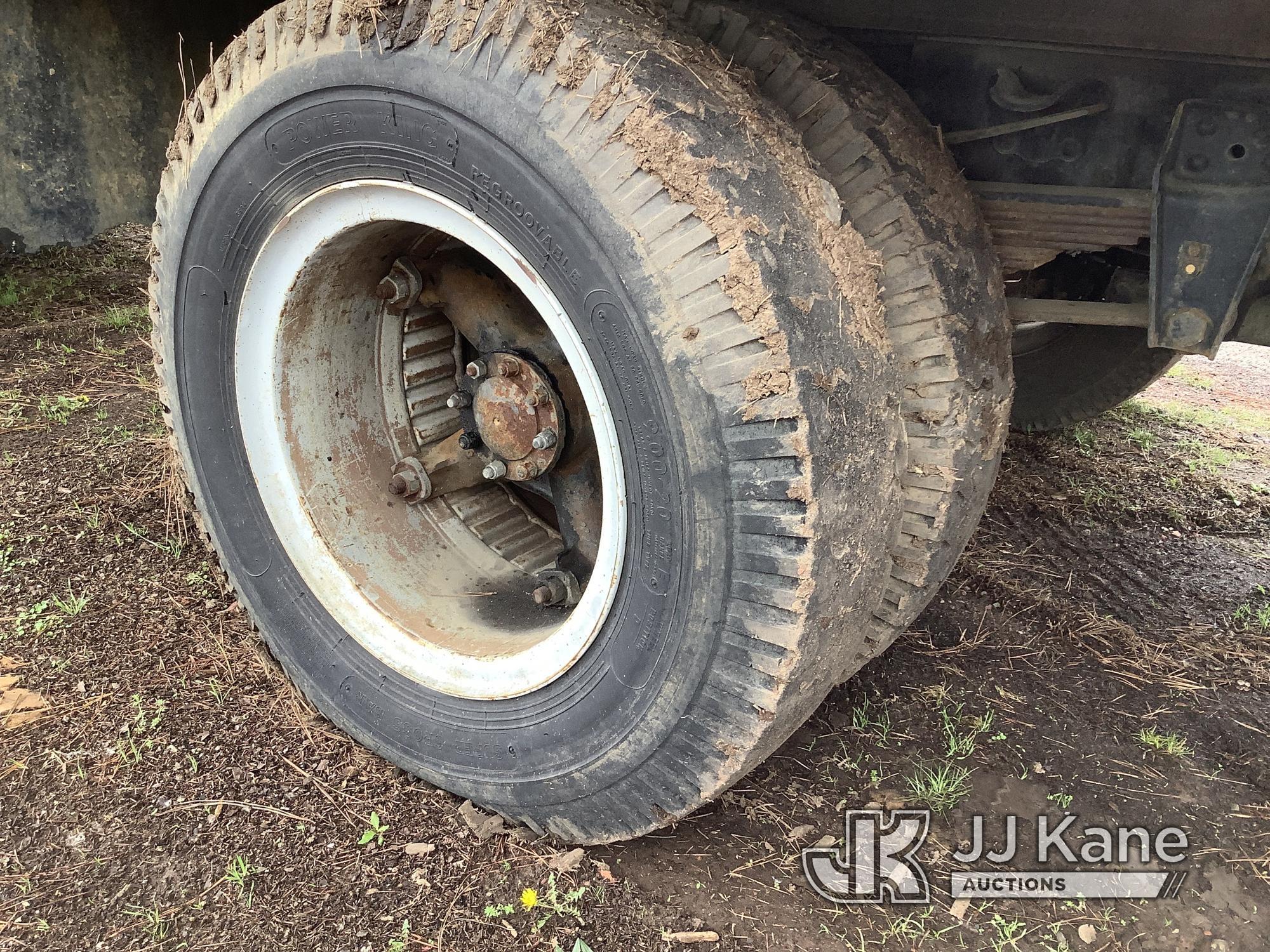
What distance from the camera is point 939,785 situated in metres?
1.98

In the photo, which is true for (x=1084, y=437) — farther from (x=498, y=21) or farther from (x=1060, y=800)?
(x=498, y=21)

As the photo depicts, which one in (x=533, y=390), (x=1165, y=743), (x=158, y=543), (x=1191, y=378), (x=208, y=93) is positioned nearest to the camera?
(x=208, y=93)

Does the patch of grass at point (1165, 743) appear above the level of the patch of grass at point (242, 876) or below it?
above

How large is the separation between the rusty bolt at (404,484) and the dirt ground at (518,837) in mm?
531

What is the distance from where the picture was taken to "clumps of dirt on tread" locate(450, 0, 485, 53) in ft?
4.71

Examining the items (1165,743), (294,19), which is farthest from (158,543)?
(1165,743)

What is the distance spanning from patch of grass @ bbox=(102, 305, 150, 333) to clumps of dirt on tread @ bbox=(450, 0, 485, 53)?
3019mm

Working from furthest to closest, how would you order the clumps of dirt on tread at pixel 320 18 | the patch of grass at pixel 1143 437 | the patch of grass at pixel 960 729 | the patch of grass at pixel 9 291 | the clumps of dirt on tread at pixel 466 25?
the patch of grass at pixel 9 291, the patch of grass at pixel 1143 437, the patch of grass at pixel 960 729, the clumps of dirt on tread at pixel 320 18, the clumps of dirt on tread at pixel 466 25

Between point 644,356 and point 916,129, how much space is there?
744 mm

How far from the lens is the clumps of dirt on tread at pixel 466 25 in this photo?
1437mm

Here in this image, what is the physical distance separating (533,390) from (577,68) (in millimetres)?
719

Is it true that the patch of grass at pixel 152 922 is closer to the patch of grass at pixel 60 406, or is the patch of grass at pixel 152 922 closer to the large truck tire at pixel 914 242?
the large truck tire at pixel 914 242

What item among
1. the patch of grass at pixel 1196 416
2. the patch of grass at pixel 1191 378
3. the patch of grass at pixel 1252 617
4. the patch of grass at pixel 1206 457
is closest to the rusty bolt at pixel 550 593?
the patch of grass at pixel 1252 617

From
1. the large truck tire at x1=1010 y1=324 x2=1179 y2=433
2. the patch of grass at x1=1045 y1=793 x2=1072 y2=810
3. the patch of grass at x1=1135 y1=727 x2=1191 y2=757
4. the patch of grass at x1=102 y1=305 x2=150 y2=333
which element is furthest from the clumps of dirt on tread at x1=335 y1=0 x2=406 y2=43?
the patch of grass at x1=102 y1=305 x2=150 y2=333
